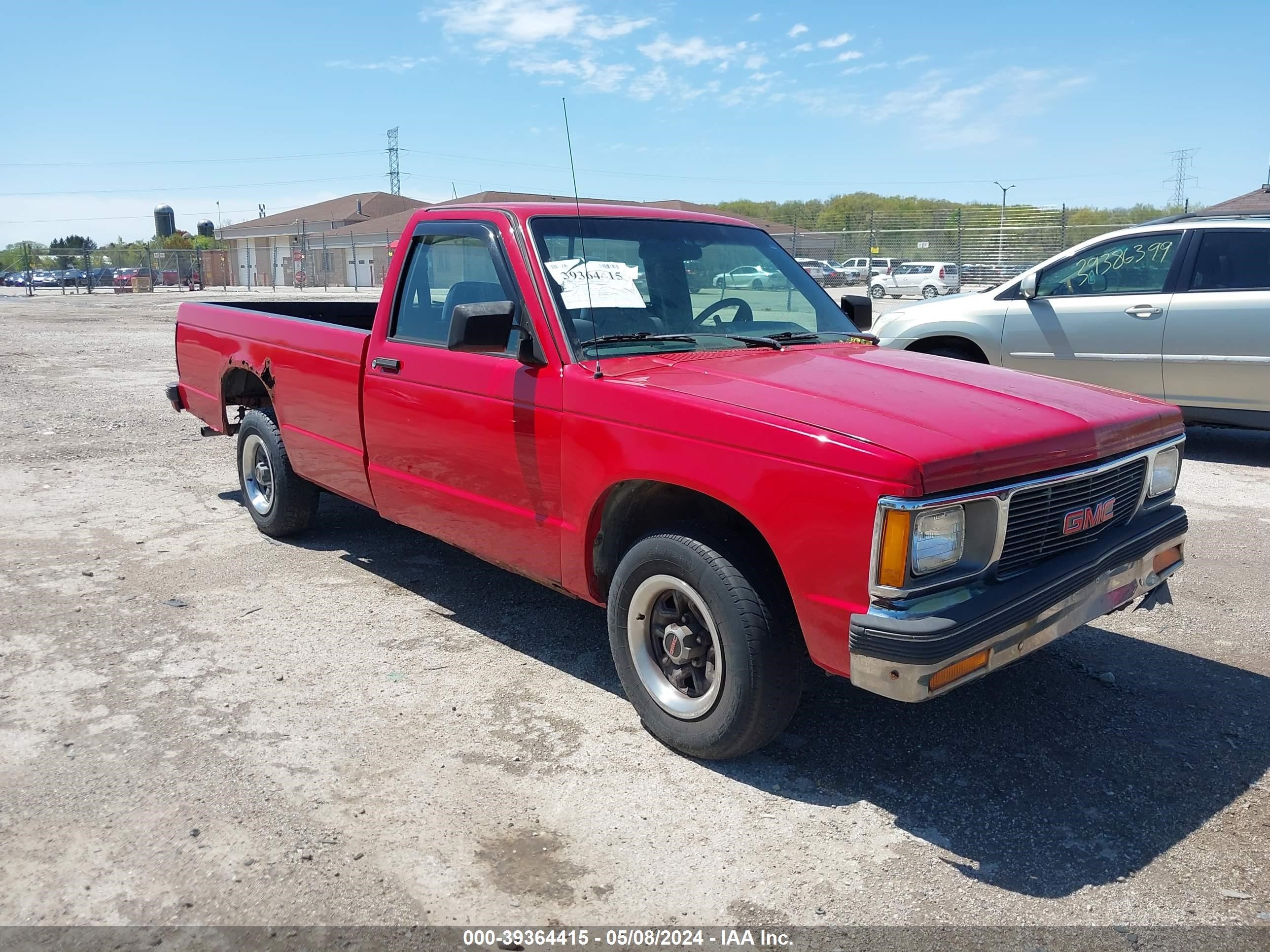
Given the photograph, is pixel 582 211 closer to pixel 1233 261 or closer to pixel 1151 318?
pixel 1151 318

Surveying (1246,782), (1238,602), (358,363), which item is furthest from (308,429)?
(1238,602)

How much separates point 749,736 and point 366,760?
1324 millimetres

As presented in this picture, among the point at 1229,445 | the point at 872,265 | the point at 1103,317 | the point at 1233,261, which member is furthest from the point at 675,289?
the point at 872,265

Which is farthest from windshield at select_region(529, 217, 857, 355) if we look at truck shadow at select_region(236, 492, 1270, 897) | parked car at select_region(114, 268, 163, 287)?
parked car at select_region(114, 268, 163, 287)

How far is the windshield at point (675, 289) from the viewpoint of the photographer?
3971mm

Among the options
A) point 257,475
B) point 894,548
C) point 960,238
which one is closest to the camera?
point 894,548

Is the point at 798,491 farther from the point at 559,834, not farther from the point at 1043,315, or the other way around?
the point at 1043,315

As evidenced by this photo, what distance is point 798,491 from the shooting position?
293 centimetres

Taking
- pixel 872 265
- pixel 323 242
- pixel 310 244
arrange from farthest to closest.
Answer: pixel 310 244 → pixel 323 242 → pixel 872 265

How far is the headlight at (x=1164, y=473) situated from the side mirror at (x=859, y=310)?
5.49ft

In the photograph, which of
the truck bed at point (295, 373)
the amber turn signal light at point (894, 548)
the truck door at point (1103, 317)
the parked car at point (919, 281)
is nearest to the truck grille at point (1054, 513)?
the amber turn signal light at point (894, 548)

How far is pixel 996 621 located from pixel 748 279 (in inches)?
84.7

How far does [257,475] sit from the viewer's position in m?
6.28

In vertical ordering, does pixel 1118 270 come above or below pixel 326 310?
above
